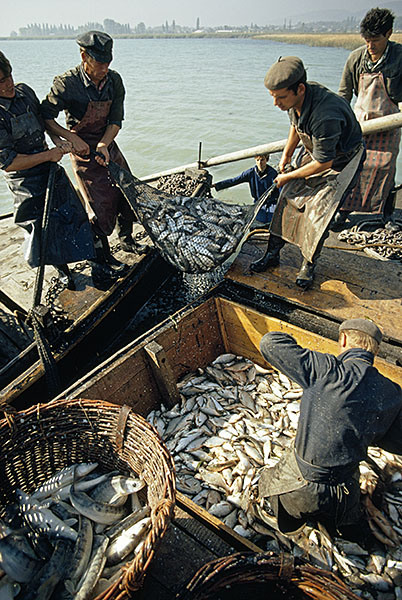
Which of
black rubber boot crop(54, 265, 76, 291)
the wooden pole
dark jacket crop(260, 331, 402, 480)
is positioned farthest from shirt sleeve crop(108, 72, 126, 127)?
dark jacket crop(260, 331, 402, 480)

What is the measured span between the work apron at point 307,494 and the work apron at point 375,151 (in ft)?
15.4

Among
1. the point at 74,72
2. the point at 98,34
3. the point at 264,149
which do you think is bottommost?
the point at 264,149

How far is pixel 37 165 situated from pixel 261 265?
2966mm

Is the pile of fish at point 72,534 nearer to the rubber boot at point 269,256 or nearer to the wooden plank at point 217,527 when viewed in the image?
the wooden plank at point 217,527

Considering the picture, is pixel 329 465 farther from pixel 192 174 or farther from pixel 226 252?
pixel 192 174

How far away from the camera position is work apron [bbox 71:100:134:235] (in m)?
4.62

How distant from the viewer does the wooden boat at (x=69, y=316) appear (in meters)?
3.80

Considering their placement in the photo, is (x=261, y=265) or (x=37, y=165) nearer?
(x=37, y=165)

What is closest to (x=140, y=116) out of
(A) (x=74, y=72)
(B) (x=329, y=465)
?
(A) (x=74, y=72)

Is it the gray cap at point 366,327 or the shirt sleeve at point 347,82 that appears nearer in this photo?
the gray cap at point 366,327

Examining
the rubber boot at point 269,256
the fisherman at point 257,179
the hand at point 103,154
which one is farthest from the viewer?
the fisherman at point 257,179

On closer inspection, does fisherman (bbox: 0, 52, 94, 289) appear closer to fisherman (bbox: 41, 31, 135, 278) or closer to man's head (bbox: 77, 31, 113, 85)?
fisherman (bbox: 41, 31, 135, 278)

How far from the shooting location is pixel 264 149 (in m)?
6.05

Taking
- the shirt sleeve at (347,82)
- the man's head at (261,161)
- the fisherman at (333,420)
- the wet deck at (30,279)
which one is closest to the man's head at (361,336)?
the fisherman at (333,420)
